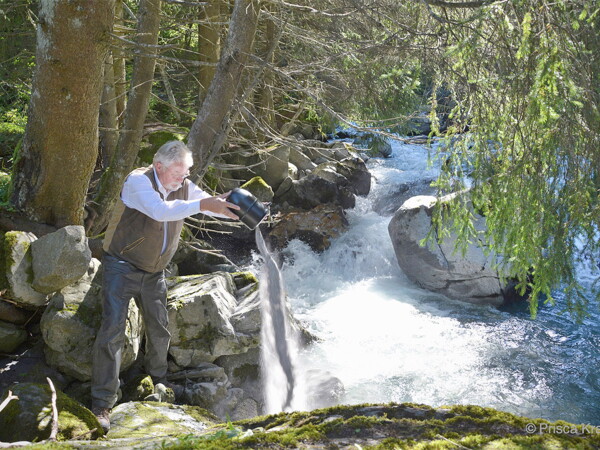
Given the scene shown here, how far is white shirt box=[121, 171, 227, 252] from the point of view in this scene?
3469mm

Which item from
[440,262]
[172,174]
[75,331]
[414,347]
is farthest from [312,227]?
[172,174]

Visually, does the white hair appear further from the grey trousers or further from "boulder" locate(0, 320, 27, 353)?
"boulder" locate(0, 320, 27, 353)

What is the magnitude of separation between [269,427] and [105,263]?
2.32 metres

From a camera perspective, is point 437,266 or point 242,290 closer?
point 242,290

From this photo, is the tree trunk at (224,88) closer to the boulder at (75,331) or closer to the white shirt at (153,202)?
the boulder at (75,331)

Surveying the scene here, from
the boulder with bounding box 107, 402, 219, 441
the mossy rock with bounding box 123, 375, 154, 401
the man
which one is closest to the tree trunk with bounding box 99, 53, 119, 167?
the mossy rock with bounding box 123, 375, 154, 401

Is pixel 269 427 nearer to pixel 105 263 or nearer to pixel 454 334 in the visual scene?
pixel 105 263

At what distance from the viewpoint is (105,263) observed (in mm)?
4137

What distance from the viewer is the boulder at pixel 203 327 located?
537cm

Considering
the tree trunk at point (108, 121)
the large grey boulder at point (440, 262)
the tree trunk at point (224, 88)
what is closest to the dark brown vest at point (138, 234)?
the tree trunk at point (224, 88)

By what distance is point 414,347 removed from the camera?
8234 mm

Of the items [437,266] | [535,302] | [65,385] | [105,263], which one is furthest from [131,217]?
[437,266]

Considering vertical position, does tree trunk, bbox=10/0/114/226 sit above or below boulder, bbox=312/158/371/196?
above

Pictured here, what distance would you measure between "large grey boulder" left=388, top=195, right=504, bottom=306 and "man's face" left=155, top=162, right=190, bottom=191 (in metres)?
6.79
